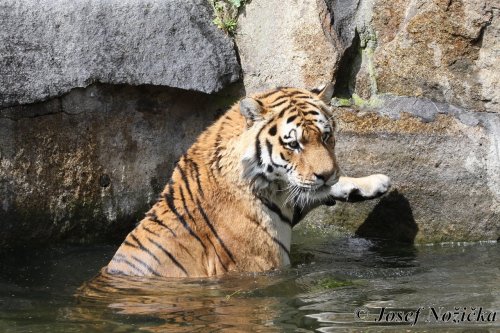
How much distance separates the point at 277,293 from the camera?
17.3 ft

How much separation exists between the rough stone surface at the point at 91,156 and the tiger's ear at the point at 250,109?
4.03 feet

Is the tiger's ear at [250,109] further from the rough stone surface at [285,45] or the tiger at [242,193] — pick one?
the rough stone surface at [285,45]

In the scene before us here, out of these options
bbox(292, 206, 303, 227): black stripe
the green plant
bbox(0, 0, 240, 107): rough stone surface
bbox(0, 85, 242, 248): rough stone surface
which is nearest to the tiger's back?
bbox(292, 206, 303, 227): black stripe

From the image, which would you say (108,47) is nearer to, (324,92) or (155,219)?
(155,219)

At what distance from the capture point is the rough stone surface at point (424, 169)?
6.45 m

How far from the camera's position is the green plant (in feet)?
22.9

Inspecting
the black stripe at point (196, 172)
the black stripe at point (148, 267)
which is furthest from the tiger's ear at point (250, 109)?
the black stripe at point (148, 267)

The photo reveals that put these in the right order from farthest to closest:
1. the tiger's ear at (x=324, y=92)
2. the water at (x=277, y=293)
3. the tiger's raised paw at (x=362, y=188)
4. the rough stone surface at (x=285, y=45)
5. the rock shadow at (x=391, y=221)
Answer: the rough stone surface at (x=285, y=45) → the rock shadow at (x=391, y=221) → the tiger's raised paw at (x=362, y=188) → the tiger's ear at (x=324, y=92) → the water at (x=277, y=293)

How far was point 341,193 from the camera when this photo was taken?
6434 mm

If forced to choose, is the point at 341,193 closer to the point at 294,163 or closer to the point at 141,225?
the point at 294,163

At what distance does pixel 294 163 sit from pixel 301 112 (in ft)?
0.99

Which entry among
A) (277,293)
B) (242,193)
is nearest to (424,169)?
(242,193)

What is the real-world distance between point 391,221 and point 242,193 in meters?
1.38

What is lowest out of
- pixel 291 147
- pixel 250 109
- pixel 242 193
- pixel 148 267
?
pixel 148 267
